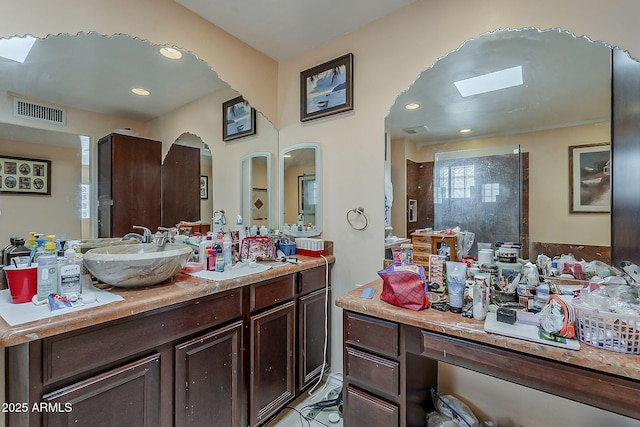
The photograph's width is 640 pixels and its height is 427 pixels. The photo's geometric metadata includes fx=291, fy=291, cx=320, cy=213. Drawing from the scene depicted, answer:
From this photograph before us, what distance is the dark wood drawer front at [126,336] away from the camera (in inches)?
37.0

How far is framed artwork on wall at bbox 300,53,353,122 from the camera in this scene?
203 centimetres

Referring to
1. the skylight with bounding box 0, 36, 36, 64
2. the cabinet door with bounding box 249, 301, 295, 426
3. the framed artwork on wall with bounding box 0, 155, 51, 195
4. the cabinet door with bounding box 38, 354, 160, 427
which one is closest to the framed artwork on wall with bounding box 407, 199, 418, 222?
the cabinet door with bounding box 249, 301, 295, 426

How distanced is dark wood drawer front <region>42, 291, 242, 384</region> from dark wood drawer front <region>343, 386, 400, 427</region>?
0.69 meters

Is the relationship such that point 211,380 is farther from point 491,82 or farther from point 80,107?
point 491,82

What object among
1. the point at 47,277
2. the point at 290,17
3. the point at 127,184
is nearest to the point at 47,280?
the point at 47,277

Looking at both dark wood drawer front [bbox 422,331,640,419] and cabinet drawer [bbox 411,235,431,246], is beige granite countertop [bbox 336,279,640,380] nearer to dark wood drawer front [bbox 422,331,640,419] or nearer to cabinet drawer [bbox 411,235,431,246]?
dark wood drawer front [bbox 422,331,640,419]

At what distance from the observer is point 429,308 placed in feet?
3.98

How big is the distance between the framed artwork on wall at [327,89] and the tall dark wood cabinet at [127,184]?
3.58 feet

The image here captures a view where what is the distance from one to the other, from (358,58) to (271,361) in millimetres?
2021

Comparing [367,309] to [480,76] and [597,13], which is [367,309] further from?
[597,13]

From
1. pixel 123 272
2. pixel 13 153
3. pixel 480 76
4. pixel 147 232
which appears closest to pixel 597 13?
pixel 480 76

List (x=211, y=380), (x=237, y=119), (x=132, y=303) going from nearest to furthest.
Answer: (x=132, y=303), (x=211, y=380), (x=237, y=119)

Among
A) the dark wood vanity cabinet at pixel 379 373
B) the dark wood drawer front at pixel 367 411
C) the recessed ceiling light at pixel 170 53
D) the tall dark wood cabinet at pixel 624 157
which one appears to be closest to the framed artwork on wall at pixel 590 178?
the tall dark wood cabinet at pixel 624 157

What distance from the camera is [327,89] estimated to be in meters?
2.14
